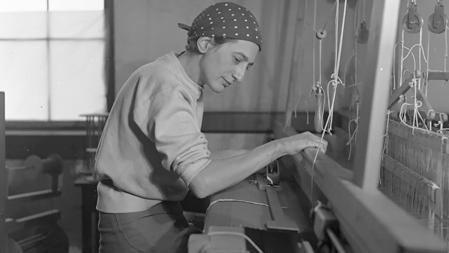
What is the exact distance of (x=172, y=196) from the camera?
1.26 metres

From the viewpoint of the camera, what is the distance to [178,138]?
101cm

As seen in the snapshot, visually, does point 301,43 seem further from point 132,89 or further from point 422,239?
point 422,239

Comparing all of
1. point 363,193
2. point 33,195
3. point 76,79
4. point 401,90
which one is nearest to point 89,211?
point 33,195

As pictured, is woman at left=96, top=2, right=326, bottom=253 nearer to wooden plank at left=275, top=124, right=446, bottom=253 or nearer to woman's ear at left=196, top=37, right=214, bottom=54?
woman's ear at left=196, top=37, right=214, bottom=54

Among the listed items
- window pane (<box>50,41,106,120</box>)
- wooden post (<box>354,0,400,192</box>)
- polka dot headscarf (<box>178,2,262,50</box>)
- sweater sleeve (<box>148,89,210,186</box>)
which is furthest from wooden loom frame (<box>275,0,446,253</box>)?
window pane (<box>50,41,106,120</box>)

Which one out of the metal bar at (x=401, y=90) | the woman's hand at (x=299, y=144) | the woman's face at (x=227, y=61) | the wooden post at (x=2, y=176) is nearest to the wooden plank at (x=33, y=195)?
the wooden post at (x=2, y=176)

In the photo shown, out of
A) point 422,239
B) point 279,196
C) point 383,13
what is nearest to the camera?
point 422,239

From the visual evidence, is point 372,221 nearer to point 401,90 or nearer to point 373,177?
point 373,177

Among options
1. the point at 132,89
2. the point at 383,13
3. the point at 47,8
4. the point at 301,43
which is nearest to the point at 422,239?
the point at 383,13

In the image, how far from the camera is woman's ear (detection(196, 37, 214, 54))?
117cm

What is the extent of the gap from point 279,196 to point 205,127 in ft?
2.53

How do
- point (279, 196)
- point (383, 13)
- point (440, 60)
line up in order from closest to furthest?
point (383, 13) < point (279, 196) < point (440, 60)

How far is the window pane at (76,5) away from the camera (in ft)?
7.27

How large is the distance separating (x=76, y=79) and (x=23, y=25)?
0.38 meters
